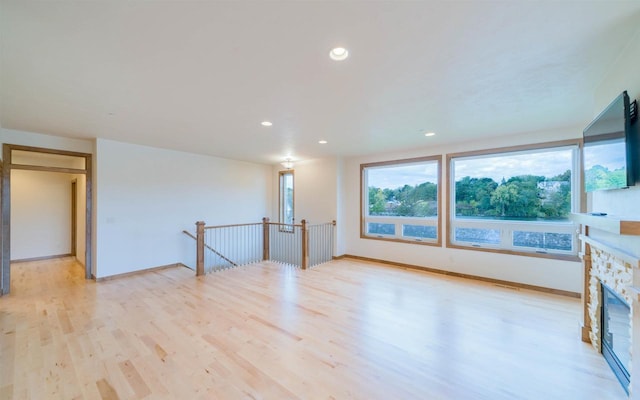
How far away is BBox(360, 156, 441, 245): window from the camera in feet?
18.3

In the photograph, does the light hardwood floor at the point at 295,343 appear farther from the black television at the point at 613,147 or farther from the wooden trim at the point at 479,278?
the black television at the point at 613,147

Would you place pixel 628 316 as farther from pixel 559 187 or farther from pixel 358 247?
pixel 358 247

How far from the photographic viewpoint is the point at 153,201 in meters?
5.57

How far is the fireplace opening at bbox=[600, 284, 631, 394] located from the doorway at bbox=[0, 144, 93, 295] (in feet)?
25.0

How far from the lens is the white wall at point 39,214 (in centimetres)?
634

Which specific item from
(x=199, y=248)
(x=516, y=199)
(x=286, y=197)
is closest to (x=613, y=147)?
(x=516, y=199)

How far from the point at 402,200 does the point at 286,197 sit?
3.68m

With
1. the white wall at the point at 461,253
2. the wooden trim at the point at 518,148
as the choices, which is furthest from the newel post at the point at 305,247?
the wooden trim at the point at 518,148

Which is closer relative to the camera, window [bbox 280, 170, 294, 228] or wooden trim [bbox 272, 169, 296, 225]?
wooden trim [bbox 272, 169, 296, 225]

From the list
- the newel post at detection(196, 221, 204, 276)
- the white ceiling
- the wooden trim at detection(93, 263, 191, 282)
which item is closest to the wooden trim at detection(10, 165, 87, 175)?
the white ceiling

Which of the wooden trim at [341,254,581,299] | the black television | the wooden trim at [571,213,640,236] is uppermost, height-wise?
the black television

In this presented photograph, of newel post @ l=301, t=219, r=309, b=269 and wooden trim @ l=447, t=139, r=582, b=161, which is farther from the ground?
wooden trim @ l=447, t=139, r=582, b=161

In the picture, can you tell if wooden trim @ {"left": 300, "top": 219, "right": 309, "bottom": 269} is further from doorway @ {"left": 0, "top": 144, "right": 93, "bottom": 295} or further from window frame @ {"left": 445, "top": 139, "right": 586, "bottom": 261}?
doorway @ {"left": 0, "top": 144, "right": 93, "bottom": 295}

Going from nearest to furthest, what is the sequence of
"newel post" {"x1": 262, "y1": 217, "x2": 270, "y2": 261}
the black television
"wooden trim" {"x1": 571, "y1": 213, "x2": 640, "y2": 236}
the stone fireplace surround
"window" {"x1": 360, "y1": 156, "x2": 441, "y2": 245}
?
"wooden trim" {"x1": 571, "y1": 213, "x2": 640, "y2": 236} < the stone fireplace surround < the black television < "window" {"x1": 360, "y1": 156, "x2": 441, "y2": 245} < "newel post" {"x1": 262, "y1": 217, "x2": 270, "y2": 261}
